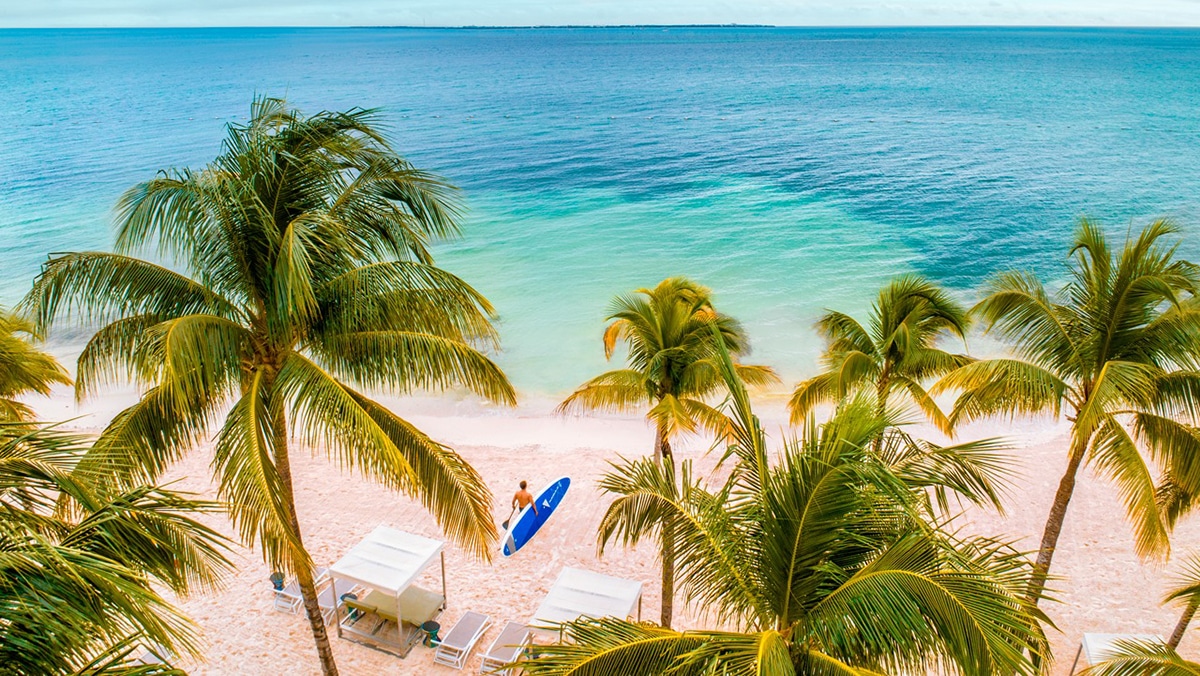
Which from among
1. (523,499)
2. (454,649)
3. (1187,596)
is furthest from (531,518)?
(1187,596)

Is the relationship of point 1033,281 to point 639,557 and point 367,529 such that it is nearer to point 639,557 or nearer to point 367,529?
point 639,557

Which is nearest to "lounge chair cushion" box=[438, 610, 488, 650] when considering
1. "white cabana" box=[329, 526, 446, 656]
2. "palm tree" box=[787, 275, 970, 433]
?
"white cabana" box=[329, 526, 446, 656]

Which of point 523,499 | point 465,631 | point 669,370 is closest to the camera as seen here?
point 669,370

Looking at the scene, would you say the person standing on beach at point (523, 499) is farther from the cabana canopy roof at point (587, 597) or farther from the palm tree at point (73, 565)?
the palm tree at point (73, 565)

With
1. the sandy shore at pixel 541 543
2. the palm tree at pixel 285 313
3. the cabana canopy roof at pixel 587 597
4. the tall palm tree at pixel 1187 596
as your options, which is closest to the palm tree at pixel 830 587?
the palm tree at pixel 285 313

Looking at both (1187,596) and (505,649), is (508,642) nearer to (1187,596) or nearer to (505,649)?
(505,649)

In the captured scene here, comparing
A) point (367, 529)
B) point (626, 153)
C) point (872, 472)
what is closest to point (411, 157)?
point (626, 153)
